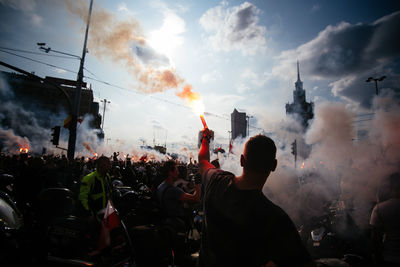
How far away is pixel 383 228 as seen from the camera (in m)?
3.23

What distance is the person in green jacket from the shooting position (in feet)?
14.3

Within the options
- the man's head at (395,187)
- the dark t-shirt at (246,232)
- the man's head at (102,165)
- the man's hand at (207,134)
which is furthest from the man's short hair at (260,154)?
the man's head at (102,165)

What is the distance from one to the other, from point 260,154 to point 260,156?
0.02 metres

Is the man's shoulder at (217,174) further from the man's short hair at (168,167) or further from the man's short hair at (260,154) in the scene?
the man's short hair at (168,167)

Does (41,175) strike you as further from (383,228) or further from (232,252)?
(383,228)

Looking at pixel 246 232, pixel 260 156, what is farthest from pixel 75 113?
pixel 246 232

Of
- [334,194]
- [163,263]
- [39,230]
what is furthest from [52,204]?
[334,194]

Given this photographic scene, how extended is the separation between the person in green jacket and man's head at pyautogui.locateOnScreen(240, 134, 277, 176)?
11.7 ft

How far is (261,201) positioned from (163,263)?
282cm

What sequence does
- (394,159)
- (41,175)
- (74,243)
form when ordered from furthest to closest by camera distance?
(394,159)
(41,175)
(74,243)

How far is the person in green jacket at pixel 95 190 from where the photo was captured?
435cm

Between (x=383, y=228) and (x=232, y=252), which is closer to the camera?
(x=232, y=252)

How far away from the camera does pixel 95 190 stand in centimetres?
456

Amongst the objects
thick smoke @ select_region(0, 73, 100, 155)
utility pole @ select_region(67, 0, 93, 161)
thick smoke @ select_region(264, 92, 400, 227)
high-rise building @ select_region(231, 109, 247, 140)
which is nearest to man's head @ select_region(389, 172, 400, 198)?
thick smoke @ select_region(264, 92, 400, 227)
